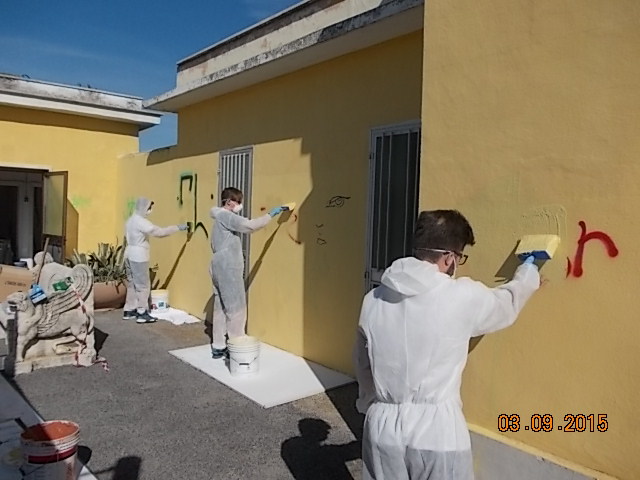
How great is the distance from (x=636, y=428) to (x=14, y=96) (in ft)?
33.4

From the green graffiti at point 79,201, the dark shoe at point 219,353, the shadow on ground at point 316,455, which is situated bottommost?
the shadow on ground at point 316,455

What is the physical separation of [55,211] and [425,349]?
9.44 metres

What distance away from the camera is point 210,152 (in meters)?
7.76

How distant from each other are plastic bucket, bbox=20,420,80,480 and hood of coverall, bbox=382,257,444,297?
2067mm

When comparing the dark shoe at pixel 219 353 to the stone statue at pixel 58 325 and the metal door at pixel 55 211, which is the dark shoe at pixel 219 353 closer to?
the stone statue at pixel 58 325

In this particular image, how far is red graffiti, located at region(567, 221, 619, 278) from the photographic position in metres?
2.46

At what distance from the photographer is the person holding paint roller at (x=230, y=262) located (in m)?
5.73

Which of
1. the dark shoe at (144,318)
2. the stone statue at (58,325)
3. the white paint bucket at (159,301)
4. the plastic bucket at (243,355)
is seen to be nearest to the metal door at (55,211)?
the white paint bucket at (159,301)

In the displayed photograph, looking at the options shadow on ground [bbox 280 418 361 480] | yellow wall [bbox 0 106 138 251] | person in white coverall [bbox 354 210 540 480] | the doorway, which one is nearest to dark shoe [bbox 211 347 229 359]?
shadow on ground [bbox 280 418 361 480]

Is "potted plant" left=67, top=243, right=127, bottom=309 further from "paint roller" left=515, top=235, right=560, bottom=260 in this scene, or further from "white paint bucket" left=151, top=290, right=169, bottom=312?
"paint roller" left=515, top=235, right=560, bottom=260

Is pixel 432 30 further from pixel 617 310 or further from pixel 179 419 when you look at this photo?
pixel 179 419

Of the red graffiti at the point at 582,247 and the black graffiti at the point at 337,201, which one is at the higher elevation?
the black graffiti at the point at 337,201

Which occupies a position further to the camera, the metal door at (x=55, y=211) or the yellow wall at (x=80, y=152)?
the yellow wall at (x=80, y=152)

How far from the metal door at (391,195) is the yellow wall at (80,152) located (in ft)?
22.9
